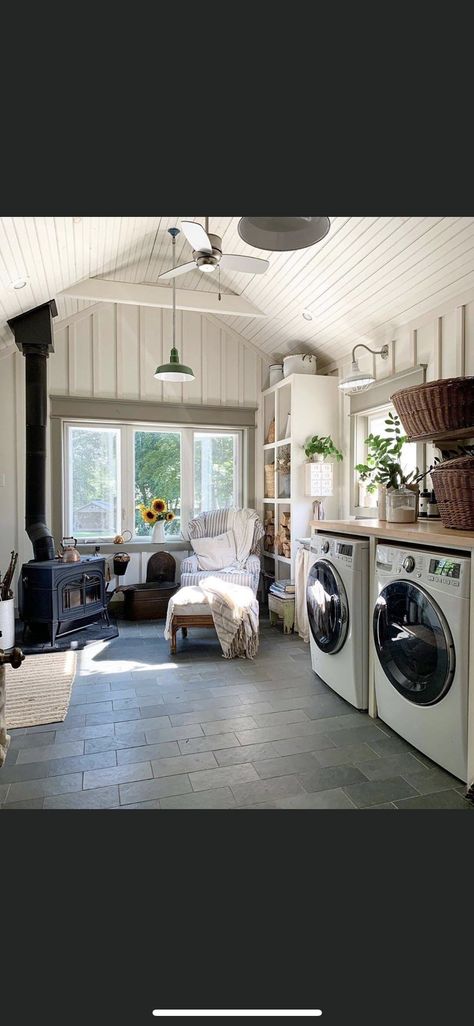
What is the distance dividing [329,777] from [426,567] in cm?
97

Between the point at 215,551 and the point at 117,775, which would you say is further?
the point at 215,551

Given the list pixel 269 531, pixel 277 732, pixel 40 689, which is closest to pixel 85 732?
pixel 40 689

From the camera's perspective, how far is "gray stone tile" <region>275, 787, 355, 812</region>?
1870mm

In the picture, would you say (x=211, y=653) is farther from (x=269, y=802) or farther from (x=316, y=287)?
(x=316, y=287)

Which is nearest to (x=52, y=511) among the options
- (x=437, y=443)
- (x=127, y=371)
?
(x=127, y=371)

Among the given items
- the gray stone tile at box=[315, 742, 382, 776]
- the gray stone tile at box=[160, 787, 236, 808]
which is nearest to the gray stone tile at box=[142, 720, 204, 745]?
the gray stone tile at box=[160, 787, 236, 808]

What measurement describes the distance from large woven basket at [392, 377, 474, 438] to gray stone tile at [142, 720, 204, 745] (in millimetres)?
1991

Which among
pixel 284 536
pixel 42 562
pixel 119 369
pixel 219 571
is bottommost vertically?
pixel 219 571

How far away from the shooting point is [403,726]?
234 cm

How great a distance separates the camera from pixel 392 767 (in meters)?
2.15

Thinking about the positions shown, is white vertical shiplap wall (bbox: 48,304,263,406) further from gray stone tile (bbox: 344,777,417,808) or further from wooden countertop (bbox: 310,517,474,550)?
gray stone tile (bbox: 344,777,417,808)

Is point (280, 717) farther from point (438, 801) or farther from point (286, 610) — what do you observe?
point (286, 610)

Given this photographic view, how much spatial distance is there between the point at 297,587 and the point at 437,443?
1787 millimetres

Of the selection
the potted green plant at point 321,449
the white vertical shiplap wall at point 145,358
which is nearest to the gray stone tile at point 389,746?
the potted green plant at point 321,449
